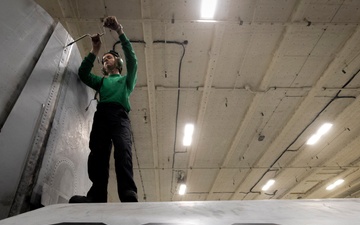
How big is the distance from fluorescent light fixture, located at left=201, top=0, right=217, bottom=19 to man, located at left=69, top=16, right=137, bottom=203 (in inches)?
61.9

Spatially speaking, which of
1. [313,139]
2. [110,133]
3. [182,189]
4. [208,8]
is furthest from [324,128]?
[110,133]

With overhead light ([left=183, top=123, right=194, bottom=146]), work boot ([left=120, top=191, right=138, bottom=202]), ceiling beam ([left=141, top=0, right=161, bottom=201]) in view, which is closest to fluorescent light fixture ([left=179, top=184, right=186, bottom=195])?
ceiling beam ([left=141, top=0, right=161, bottom=201])

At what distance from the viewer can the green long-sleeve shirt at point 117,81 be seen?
6.76 ft

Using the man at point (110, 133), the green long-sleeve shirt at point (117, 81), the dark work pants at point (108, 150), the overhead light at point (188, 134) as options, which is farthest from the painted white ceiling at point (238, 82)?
the dark work pants at point (108, 150)

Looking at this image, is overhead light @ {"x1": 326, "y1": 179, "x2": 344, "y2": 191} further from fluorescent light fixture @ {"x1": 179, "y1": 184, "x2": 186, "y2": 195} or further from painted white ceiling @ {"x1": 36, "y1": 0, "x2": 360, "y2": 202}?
fluorescent light fixture @ {"x1": 179, "y1": 184, "x2": 186, "y2": 195}

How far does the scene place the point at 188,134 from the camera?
5562 millimetres

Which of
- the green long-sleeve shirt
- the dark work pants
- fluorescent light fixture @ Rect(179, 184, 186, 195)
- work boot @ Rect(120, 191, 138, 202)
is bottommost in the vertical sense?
work boot @ Rect(120, 191, 138, 202)

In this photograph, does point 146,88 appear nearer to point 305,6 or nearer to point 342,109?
point 305,6

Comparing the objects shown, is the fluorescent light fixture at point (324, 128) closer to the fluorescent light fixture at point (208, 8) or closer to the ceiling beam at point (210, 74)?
the ceiling beam at point (210, 74)

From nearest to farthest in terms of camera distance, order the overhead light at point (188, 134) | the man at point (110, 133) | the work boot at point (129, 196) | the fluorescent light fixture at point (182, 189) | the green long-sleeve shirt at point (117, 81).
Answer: the work boot at point (129, 196) < the man at point (110, 133) < the green long-sleeve shirt at point (117, 81) < the overhead light at point (188, 134) < the fluorescent light fixture at point (182, 189)

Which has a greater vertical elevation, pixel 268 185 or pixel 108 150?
pixel 268 185

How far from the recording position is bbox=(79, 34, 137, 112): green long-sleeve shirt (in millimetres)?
2061

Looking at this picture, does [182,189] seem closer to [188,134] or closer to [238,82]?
[188,134]

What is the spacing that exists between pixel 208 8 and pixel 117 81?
183cm
